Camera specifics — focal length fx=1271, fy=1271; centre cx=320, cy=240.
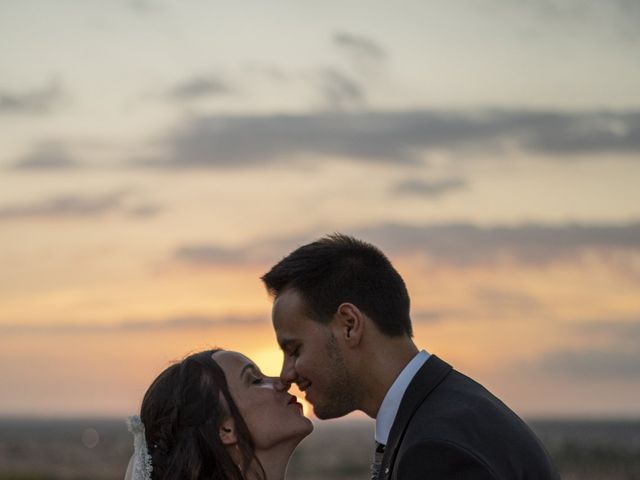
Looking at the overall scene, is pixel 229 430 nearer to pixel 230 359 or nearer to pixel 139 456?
pixel 230 359

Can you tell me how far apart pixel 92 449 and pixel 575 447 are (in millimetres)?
39667

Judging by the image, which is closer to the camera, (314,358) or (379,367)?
(379,367)

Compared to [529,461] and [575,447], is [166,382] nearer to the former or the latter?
[529,461]

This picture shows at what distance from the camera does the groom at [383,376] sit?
19.0 ft

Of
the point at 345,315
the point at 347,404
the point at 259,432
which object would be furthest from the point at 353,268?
the point at 259,432

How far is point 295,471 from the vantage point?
219 feet

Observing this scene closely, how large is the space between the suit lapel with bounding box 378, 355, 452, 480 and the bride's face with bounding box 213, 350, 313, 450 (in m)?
1.40

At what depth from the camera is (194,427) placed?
295 inches

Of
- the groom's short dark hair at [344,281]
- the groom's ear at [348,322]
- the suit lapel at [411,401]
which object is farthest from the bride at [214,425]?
the suit lapel at [411,401]

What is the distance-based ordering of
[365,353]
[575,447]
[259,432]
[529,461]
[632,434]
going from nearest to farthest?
1. [529,461]
2. [365,353]
3. [259,432]
4. [575,447]
5. [632,434]

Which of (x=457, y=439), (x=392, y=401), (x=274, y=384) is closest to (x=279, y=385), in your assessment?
(x=274, y=384)

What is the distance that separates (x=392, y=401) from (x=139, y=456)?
1.86 meters

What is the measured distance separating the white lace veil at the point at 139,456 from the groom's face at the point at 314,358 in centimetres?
112

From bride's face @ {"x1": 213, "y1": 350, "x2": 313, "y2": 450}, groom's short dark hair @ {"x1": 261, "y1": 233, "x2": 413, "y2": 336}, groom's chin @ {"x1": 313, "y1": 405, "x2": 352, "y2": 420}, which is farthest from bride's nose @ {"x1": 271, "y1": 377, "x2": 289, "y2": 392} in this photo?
groom's short dark hair @ {"x1": 261, "y1": 233, "x2": 413, "y2": 336}
